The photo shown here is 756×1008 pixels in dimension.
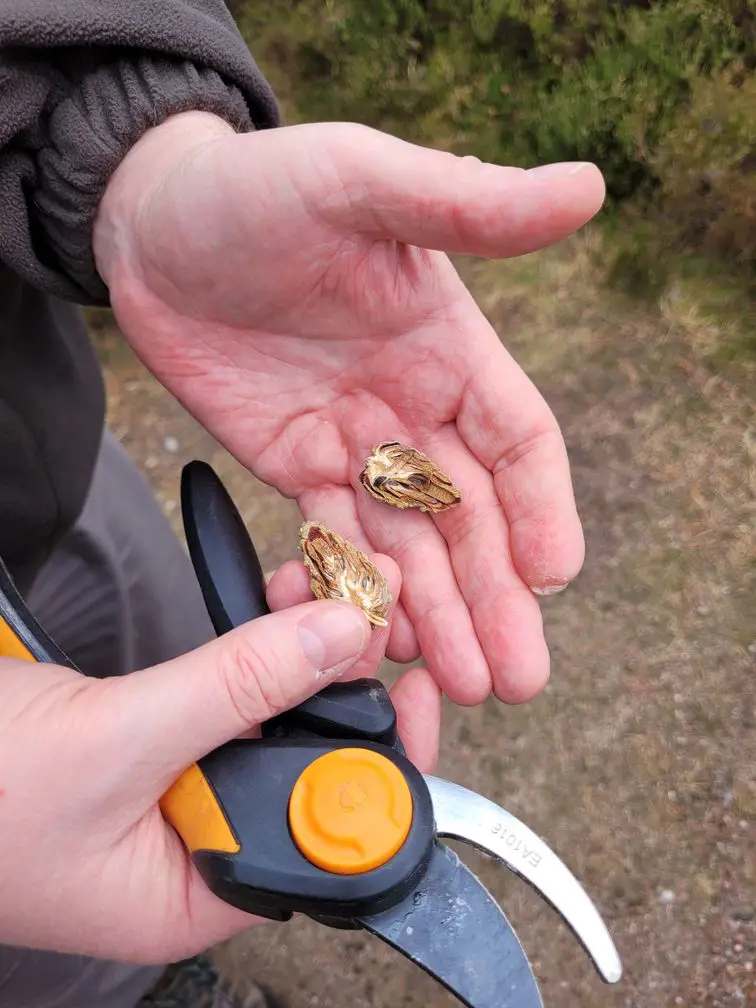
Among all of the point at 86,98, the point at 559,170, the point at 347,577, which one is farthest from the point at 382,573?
the point at 86,98

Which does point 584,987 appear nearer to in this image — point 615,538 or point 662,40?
point 615,538

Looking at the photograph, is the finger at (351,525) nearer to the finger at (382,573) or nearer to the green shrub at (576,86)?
the finger at (382,573)

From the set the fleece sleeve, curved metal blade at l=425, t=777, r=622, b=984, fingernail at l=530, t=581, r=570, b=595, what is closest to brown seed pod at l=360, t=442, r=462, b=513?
fingernail at l=530, t=581, r=570, b=595

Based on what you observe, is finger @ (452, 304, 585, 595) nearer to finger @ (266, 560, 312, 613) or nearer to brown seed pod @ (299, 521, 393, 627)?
brown seed pod @ (299, 521, 393, 627)

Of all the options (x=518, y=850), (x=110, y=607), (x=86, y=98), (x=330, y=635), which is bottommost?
(x=110, y=607)

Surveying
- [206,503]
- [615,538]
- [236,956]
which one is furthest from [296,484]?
[236,956]

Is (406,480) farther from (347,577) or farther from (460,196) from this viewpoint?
(460,196)
